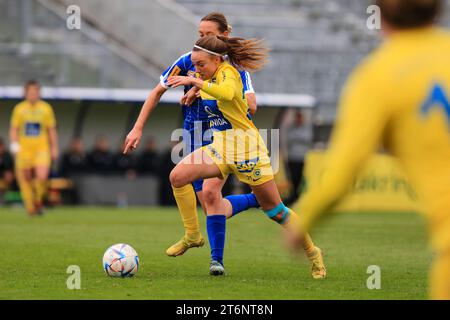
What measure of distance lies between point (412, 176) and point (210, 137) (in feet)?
17.4

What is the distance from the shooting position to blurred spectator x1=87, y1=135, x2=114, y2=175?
73.5 ft

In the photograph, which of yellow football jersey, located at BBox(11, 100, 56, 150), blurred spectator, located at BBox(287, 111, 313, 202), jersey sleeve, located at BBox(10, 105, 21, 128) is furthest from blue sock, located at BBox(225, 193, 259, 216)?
blurred spectator, located at BBox(287, 111, 313, 202)

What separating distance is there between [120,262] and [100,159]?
14.6 metres

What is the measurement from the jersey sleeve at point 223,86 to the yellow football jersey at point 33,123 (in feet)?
35.2

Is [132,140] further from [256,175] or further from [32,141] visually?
[32,141]

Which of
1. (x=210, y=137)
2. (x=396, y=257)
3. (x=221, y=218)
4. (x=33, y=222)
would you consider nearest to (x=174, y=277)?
(x=221, y=218)

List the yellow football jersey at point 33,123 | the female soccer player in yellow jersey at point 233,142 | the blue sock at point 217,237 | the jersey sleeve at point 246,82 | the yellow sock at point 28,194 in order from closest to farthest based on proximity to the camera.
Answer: the female soccer player in yellow jersey at point 233,142, the blue sock at point 217,237, the jersey sleeve at point 246,82, the yellow sock at point 28,194, the yellow football jersey at point 33,123

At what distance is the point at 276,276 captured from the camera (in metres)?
8.38

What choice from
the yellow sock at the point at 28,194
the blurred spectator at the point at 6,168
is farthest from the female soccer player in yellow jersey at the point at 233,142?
the blurred spectator at the point at 6,168

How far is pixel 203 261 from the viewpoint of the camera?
970 centimetres

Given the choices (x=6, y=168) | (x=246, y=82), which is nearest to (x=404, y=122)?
(x=246, y=82)

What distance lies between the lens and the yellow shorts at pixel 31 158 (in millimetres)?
18531

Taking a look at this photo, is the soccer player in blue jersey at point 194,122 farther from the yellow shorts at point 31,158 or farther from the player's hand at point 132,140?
the yellow shorts at point 31,158
